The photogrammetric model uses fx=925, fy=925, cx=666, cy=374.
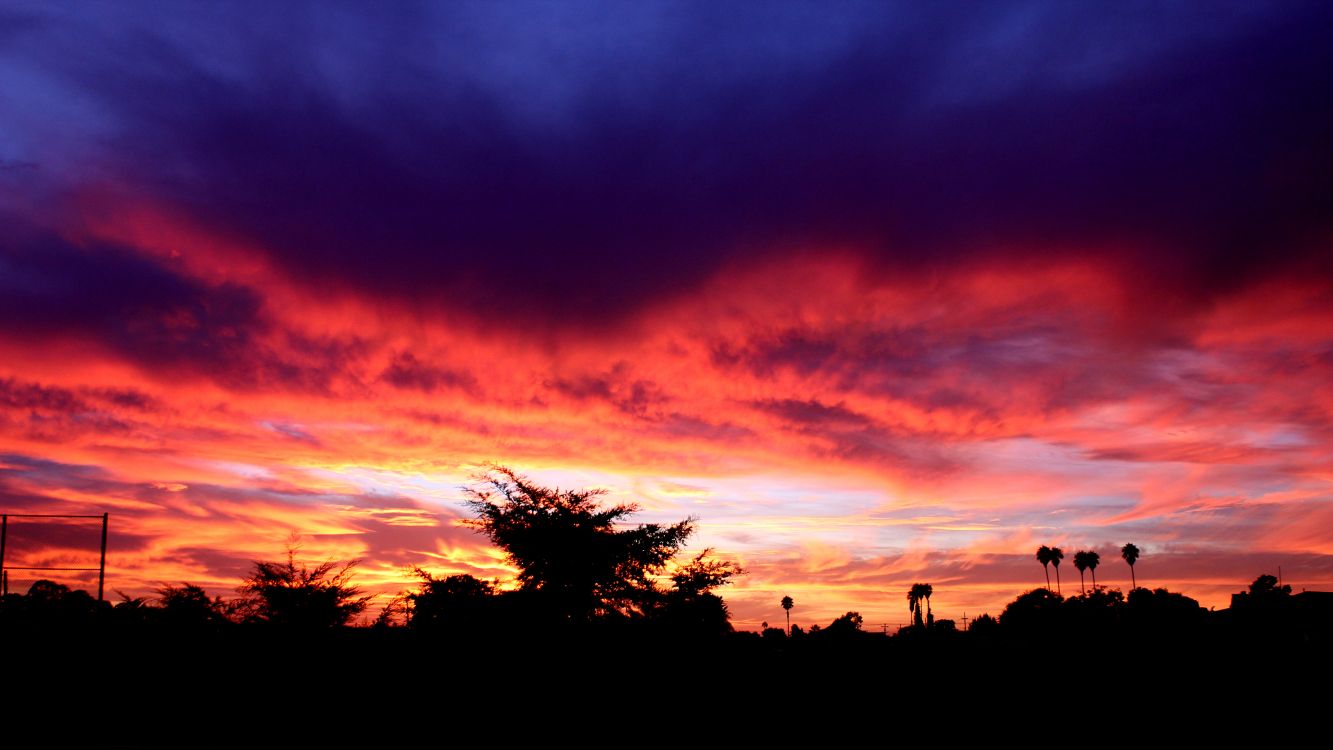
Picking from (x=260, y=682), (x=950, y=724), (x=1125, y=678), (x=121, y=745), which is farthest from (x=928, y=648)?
(x=121, y=745)

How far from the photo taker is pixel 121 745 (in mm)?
22062

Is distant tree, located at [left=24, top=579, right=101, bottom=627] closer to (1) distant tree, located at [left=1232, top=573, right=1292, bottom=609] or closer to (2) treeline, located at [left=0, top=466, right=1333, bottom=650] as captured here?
(2) treeline, located at [left=0, top=466, right=1333, bottom=650]

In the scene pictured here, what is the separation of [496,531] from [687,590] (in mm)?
11580

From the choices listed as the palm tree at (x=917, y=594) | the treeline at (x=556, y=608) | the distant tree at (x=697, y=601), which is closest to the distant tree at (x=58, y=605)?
the treeline at (x=556, y=608)

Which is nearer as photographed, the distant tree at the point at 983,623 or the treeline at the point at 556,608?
the treeline at the point at 556,608

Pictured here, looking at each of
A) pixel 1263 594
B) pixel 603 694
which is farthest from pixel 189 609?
pixel 1263 594

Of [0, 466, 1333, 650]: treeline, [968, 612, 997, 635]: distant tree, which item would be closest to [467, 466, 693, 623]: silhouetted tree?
[0, 466, 1333, 650]: treeline

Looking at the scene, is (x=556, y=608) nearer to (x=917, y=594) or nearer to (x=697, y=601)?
(x=697, y=601)

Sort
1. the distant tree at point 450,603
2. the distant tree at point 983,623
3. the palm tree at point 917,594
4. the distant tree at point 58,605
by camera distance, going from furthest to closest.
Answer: the palm tree at point 917,594, the distant tree at point 983,623, the distant tree at point 450,603, the distant tree at point 58,605

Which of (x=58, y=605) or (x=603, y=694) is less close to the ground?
(x=58, y=605)

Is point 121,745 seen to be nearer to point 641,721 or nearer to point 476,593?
point 641,721

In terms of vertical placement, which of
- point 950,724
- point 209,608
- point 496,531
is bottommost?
point 950,724

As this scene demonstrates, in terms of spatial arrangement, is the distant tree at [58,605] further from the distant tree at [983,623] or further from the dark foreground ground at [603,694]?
the distant tree at [983,623]

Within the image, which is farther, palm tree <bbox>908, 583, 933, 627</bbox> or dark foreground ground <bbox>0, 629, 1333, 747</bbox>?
palm tree <bbox>908, 583, 933, 627</bbox>
